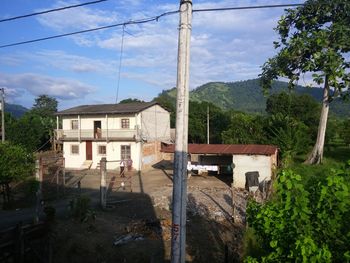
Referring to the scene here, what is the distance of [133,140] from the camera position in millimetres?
32000

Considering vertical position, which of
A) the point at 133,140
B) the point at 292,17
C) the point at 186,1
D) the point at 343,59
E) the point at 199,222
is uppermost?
the point at 292,17

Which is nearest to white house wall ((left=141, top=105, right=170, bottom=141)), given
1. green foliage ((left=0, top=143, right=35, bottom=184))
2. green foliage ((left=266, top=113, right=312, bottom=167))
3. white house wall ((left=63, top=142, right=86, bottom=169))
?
white house wall ((left=63, top=142, right=86, bottom=169))

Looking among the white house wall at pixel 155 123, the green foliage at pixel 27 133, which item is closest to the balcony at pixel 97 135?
the white house wall at pixel 155 123

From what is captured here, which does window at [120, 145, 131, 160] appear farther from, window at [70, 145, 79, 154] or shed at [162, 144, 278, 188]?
shed at [162, 144, 278, 188]

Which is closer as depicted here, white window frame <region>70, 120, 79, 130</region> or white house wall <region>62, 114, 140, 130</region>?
white house wall <region>62, 114, 140, 130</region>

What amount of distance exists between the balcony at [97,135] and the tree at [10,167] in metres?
13.1

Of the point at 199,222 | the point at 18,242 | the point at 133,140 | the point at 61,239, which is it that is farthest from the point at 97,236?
the point at 133,140

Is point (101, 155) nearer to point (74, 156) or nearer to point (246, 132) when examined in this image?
point (74, 156)

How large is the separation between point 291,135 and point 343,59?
7028mm

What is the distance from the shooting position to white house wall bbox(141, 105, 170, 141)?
1332 inches

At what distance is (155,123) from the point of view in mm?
35969

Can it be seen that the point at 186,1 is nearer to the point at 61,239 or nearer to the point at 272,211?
the point at 272,211

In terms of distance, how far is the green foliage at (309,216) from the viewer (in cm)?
420

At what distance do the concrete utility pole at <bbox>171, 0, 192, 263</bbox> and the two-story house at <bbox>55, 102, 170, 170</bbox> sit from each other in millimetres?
25590
